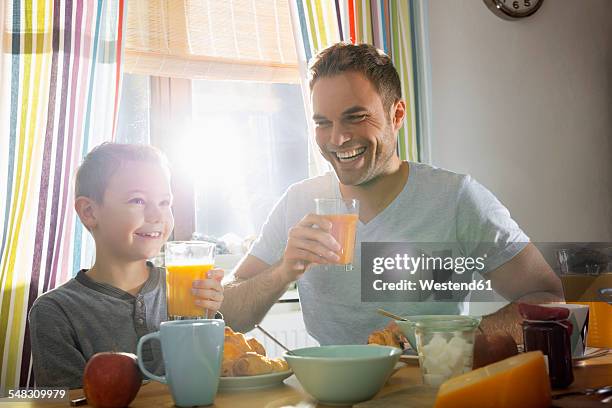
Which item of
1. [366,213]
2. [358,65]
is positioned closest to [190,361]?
[366,213]

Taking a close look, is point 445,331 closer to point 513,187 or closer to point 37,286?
point 37,286

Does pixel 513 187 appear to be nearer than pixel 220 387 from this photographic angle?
No

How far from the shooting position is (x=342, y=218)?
149cm

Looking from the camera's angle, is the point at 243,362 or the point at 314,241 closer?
the point at 243,362

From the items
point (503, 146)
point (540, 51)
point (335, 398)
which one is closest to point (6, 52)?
point (335, 398)

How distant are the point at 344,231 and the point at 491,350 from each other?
0.53 metres

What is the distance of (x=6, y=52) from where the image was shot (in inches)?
84.9

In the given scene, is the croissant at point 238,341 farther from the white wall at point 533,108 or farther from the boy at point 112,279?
the white wall at point 533,108

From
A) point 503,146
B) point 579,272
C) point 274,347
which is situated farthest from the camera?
point 503,146

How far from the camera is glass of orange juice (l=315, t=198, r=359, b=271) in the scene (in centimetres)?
147

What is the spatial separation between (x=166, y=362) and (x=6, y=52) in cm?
162

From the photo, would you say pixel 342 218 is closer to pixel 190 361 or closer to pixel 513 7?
pixel 190 361

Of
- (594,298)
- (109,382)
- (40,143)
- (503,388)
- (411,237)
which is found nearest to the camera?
(503,388)

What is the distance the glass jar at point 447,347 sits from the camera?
99 centimetres
